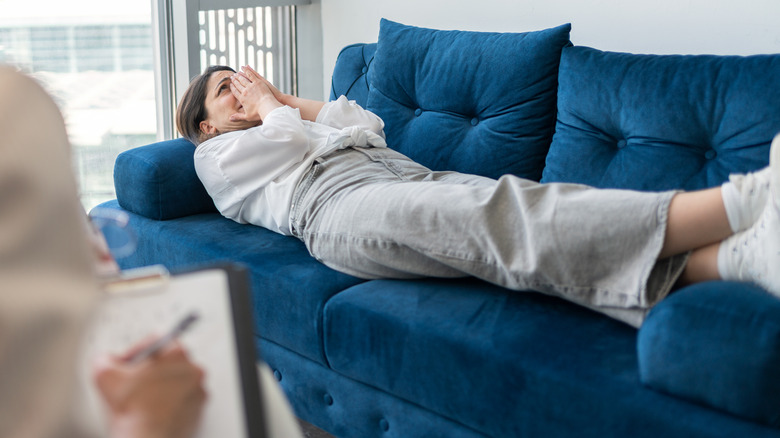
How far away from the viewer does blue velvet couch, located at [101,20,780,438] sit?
1008 mm

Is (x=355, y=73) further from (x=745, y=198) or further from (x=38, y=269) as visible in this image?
(x=38, y=269)

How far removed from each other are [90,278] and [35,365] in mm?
55

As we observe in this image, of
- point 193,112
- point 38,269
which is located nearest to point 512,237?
point 38,269

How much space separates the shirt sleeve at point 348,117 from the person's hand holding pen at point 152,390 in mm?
1459

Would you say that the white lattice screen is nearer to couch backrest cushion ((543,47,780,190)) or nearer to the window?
the window

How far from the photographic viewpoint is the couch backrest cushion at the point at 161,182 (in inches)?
73.8

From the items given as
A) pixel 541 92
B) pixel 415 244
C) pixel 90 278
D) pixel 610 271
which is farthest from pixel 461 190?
pixel 90 278

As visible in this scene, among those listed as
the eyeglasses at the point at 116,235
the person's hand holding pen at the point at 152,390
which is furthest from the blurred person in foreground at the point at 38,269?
the eyeglasses at the point at 116,235

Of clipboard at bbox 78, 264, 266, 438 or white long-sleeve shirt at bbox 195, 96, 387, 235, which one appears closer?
clipboard at bbox 78, 264, 266, 438

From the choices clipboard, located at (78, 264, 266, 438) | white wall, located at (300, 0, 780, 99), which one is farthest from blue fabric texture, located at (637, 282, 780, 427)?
white wall, located at (300, 0, 780, 99)

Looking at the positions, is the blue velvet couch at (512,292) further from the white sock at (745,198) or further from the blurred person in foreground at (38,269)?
the blurred person in foreground at (38,269)

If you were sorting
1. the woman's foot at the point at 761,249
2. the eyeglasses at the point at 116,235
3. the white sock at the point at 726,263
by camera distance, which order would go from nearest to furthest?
the eyeglasses at the point at 116,235 → the woman's foot at the point at 761,249 → the white sock at the point at 726,263

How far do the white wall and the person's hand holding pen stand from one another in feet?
5.76

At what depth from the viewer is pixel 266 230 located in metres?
1.81
